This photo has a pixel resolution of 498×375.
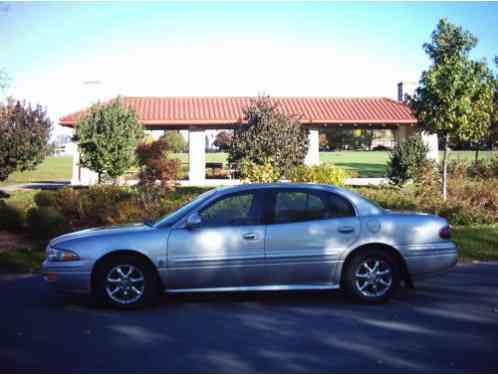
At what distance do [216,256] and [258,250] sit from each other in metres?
0.51

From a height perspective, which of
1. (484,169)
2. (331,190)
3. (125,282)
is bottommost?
(125,282)

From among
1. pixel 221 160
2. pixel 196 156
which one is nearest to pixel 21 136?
pixel 196 156

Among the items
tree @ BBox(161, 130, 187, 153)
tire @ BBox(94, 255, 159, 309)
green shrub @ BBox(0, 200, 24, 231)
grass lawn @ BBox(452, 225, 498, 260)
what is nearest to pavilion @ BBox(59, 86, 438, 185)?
tree @ BBox(161, 130, 187, 153)

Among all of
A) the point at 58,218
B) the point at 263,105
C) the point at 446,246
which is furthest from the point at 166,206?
the point at 446,246

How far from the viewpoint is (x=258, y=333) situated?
241 inches

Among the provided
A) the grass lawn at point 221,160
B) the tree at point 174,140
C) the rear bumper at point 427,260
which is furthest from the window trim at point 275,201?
the grass lawn at point 221,160

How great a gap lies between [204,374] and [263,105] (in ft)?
49.6

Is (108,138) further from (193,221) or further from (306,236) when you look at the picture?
(306,236)

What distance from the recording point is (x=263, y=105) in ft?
63.6

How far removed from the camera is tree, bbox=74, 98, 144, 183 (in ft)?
74.8

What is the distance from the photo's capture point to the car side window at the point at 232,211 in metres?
7.29

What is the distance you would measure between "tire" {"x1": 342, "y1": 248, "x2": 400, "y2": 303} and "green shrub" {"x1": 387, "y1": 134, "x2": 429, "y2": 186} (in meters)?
16.8

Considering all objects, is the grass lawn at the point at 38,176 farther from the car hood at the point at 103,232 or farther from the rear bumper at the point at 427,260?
the rear bumper at the point at 427,260

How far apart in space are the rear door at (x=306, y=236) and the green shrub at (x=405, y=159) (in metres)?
16.9
